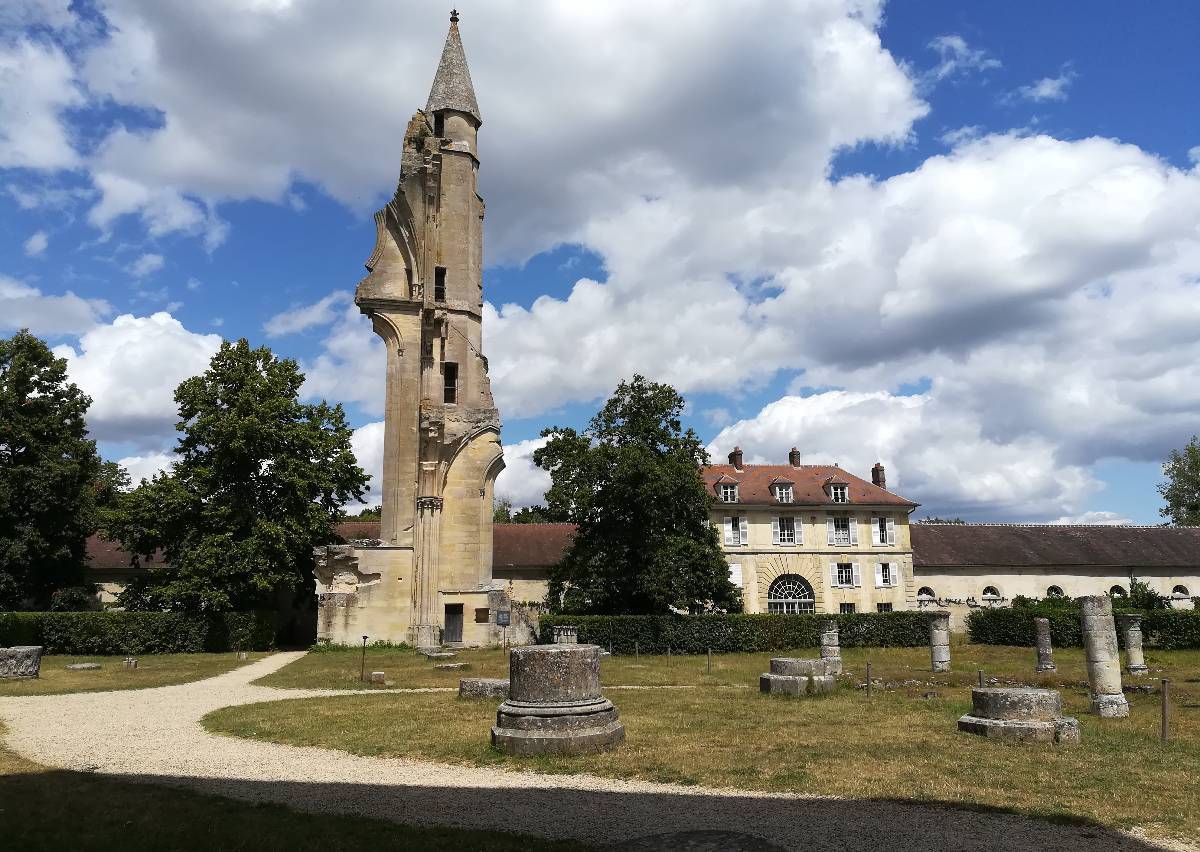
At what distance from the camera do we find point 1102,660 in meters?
13.7

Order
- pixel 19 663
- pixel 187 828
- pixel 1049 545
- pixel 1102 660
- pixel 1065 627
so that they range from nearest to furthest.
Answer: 1. pixel 187 828
2. pixel 1102 660
3. pixel 19 663
4. pixel 1065 627
5. pixel 1049 545

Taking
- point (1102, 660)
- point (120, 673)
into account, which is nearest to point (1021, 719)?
point (1102, 660)

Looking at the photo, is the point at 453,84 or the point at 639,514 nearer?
the point at 639,514

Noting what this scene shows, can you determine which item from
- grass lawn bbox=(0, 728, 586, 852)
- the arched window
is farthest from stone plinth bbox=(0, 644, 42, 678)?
the arched window

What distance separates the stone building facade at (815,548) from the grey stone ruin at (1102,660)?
25146 millimetres

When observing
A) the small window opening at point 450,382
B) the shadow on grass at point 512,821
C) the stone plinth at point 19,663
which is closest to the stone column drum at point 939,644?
the shadow on grass at point 512,821

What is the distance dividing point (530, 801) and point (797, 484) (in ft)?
118

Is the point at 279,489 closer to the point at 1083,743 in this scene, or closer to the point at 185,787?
the point at 185,787

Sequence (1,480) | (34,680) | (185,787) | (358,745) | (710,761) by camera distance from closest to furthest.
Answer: (185,787) → (710,761) → (358,745) → (34,680) → (1,480)

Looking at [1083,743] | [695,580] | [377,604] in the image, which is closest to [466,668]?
[377,604]

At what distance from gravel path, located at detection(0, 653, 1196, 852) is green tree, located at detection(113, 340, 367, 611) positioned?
16.6m

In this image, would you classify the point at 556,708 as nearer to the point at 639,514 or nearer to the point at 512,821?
the point at 512,821

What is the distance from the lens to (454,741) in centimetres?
1038

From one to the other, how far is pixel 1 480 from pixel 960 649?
116 ft
